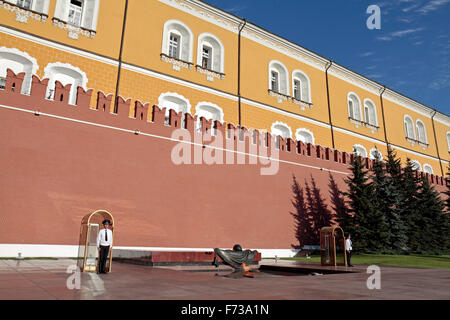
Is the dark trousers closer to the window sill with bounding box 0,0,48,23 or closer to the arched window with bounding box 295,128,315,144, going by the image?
the window sill with bounding box 0,0,48,23

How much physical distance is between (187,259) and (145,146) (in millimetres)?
4098

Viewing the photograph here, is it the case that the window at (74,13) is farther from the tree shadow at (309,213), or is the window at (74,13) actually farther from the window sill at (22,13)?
the tree shadow at (309,213)

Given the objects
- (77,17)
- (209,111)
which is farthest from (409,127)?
(77,17)

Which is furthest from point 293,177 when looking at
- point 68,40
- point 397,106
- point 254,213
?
point 397,106

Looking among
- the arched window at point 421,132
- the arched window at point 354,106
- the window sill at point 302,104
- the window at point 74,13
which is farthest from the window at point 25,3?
the arched window at point 421,132

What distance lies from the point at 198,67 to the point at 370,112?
1313cm

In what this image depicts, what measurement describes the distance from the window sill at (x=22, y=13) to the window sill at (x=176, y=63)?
14.8 ft

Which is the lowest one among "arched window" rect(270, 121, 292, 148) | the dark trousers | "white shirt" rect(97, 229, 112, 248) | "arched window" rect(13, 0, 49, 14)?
the dark trousers

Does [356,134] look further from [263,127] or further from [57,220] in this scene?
[57,220]

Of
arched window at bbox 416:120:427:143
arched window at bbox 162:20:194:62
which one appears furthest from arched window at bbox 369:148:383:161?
arched window at bbox 162:20:194:62

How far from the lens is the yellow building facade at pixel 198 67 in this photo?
12.3m

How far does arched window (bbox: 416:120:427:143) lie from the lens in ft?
85.7

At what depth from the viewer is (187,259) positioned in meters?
8.40

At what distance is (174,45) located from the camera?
15.7 metres
